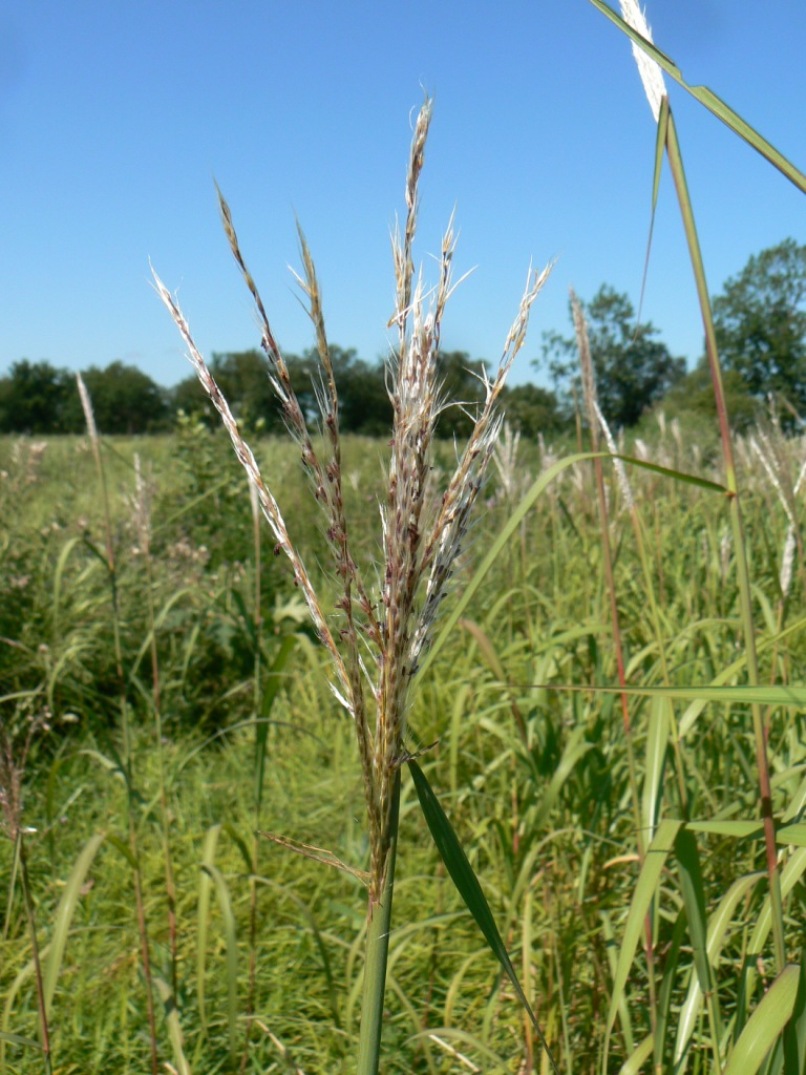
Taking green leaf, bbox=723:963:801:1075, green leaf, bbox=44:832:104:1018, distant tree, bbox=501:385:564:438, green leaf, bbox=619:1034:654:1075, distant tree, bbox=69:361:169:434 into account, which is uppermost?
distant tree, bbox=69:361:169:434

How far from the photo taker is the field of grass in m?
1.49

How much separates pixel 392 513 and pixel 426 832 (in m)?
2.17

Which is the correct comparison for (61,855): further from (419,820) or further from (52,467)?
(52,467)

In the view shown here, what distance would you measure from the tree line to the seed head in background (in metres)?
0.03

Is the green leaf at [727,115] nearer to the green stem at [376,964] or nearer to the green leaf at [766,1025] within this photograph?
the green stem at [376,964]

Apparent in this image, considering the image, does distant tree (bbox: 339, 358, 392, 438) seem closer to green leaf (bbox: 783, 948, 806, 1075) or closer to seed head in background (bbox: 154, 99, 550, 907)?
seed head in background (bbox: 154, 99, 550, 907)

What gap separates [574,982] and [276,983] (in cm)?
64

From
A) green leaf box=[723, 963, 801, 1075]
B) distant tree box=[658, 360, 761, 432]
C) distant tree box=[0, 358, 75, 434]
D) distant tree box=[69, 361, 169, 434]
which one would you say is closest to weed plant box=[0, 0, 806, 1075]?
green leaf box=[723, 963, 801, 1075]

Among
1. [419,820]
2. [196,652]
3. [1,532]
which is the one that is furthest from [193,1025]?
[1,532]

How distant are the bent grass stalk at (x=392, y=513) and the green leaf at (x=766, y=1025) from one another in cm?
33

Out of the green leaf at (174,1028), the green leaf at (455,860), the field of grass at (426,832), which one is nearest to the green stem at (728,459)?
the field of grass at (426,832)

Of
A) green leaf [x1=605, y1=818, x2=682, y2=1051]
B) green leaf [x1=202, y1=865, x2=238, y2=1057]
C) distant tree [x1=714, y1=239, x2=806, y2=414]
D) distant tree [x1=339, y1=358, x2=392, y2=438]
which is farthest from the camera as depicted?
distant tree [x1=714, y1=239, x2=806, y2=414]

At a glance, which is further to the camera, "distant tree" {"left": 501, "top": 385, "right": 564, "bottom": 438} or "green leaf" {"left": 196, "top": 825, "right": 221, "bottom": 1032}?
"distant tree" {"left": 501, "top": 385, "right": 564, "bottom": 438}

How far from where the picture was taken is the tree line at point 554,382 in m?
1.16
